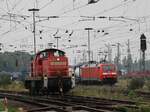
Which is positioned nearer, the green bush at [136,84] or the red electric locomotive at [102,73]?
the green bush at [136,84]

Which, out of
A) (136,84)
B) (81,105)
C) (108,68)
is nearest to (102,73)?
(108,68)

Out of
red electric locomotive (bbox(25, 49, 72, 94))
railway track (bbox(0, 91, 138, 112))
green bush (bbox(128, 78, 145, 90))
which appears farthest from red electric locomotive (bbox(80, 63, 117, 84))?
railway track (bbox(0, 91, 138, 112))

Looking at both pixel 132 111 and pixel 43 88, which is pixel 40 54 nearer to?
pixel 43 88

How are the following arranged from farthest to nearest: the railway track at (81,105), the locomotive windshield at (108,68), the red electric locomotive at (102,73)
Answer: the locomotive windshield at (108,68) → the red electric locomotive at (102,73) → the railway track at (81,105)

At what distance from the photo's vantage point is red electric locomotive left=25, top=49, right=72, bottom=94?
29984 millimetres

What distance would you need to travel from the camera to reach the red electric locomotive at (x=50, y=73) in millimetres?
29984

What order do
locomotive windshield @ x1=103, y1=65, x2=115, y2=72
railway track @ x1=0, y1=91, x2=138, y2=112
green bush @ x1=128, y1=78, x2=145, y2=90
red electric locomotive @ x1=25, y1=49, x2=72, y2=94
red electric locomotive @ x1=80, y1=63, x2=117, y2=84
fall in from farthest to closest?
locomotive windshield @ x1=103, y1=65, x2=115, y2=72 → red electric locomotive @ x1=80, y1=63, x2=117, y2=84 → green bush @ x1=128, y1=78, x2=145, y2=90 → red electric locomotive @ x1=25, y1=49, x2=72, y2=94 → railway track @ x1=0, y1=91, x2=138, y2=112

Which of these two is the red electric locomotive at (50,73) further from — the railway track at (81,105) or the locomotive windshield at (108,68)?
the locomotive windshield at (108,68)

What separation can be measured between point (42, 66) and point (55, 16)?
1272 centimetres

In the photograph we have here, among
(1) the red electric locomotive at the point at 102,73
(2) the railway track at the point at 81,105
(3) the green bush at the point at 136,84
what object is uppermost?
(1) the red electric locomotive at the point at 102,73

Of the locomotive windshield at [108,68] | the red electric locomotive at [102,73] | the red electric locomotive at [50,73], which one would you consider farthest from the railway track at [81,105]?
the locomotive windshield at [108,68]

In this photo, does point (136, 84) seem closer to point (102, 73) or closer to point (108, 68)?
point (102, 73)

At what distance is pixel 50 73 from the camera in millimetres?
30672

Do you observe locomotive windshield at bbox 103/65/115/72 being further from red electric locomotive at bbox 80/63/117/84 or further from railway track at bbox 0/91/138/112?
railway track at bbox 0/91/138/112
